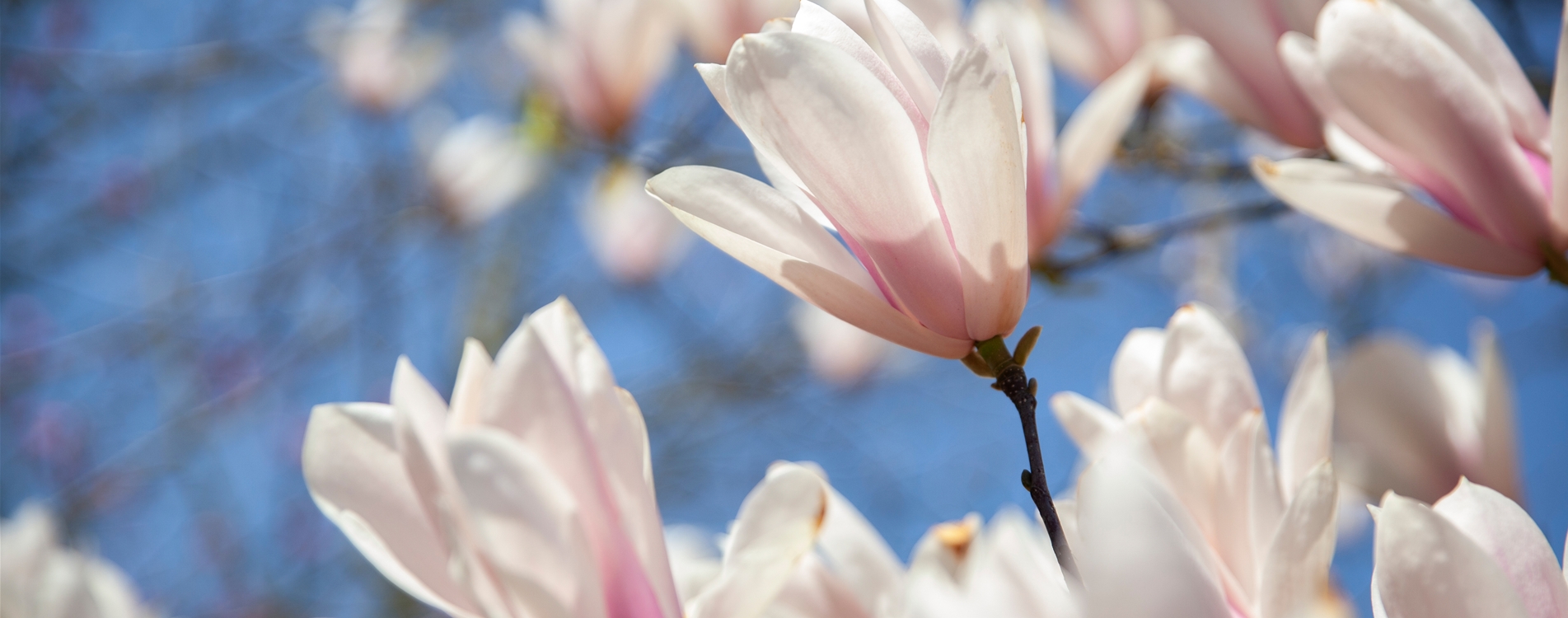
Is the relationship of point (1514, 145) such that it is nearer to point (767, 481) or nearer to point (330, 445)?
point (767, 481)

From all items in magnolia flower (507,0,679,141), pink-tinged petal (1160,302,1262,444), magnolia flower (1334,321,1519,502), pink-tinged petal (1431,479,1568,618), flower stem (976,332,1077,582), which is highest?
magnolia flower (507,0,679,141)

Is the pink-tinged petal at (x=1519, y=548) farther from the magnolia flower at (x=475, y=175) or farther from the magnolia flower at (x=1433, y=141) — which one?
the magnolia flower at (x=475, y=175)

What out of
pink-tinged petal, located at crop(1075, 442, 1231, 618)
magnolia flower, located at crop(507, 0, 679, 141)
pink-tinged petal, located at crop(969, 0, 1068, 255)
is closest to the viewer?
pink-tinged petal, located at crop(1075, 442, 1231, 618)

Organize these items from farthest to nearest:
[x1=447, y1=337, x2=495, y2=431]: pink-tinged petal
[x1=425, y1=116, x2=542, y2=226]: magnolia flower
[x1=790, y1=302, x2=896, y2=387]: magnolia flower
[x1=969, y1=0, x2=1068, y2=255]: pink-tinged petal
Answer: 1. [x1=790, y1=302, x2=896, y2=387]: magnolia flower
2. [x1=425, y1=116, x2=542, y2=226]: magnolia flower
3. [x1=969, y1=0, x2=1068, y2=255]: pink-tinged petal
4. [x1=447, y1=337, x2=495, y2=431]: pink-tinged petal

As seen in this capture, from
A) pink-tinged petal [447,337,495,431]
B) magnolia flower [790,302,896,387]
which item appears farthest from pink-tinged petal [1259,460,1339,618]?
magnolia flower [790,302,896,387]

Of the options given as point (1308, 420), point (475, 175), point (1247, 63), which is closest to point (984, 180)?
point (1308, 420)

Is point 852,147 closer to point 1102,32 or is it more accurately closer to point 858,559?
point 858,559

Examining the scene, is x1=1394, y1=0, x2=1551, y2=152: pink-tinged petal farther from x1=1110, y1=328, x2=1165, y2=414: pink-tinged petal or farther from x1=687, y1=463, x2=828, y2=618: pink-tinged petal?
x1=687, y1=463, x2=828, y2=618: pink-tinged petal

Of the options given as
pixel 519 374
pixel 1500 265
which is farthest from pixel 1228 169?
pixel 519 374
